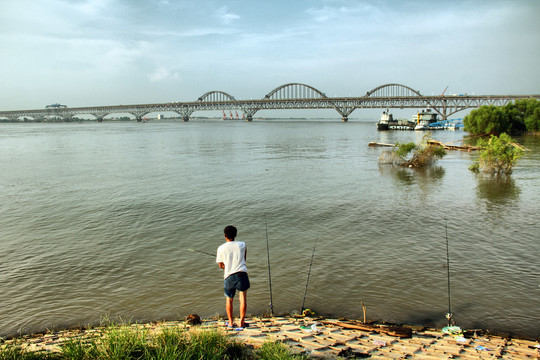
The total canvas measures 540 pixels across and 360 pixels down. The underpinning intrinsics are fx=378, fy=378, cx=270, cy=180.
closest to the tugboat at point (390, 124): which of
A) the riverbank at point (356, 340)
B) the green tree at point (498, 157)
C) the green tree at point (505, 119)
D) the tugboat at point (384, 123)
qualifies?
the tugboat at point (384, 123)

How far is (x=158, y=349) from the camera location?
16.8 ft

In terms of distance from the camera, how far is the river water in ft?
26.5

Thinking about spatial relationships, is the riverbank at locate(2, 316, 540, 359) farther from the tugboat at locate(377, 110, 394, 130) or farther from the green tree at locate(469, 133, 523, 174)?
the tugboat at locate(377, 110, 394, 130)

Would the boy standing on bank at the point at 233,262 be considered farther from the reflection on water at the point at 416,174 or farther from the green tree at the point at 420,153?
the green tree at the point at 420,153

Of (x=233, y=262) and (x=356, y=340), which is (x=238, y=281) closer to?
(x=233, y=262)

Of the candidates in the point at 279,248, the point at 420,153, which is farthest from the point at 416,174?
the point at 279,248

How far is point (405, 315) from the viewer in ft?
25.3

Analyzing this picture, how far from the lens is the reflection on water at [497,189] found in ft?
58.6

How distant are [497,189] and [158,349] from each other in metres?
20.8

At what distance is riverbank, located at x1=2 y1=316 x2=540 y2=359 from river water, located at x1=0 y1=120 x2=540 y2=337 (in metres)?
0.84

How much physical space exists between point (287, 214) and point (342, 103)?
6802 inches

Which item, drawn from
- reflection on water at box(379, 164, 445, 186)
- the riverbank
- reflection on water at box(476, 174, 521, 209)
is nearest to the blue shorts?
the riverbank

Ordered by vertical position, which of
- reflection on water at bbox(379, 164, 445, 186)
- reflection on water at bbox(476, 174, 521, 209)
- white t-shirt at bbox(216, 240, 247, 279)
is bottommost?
reflection on water at bbox(476, 174, 521, 209)

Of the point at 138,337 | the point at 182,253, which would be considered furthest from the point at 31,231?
the point at 138,337
